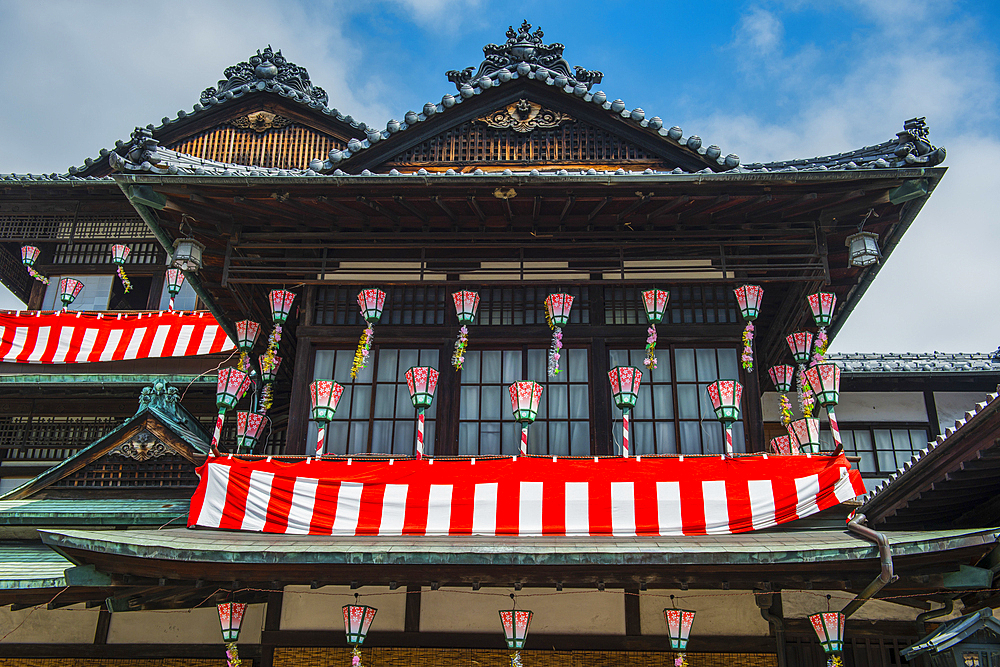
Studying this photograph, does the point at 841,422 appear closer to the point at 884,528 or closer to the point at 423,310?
the point at 884,528

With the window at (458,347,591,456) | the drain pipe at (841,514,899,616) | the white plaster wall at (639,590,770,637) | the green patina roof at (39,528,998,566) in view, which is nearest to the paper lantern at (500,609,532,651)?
the green patina roof at (39,528,998,566)

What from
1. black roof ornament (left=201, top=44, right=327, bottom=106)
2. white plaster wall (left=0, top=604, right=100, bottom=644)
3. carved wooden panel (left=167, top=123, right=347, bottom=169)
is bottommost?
white plaster wall (left=0, top=604, right=100, bottom=644)

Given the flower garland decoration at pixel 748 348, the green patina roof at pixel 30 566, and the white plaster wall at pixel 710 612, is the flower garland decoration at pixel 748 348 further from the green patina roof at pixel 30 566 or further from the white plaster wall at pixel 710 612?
the green patina roof at pixel 30 566

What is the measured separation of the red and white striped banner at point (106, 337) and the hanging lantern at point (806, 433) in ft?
38.6

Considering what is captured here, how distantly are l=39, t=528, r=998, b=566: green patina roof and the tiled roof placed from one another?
8303 mm

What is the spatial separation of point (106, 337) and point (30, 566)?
8.24m

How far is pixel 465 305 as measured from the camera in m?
11.1

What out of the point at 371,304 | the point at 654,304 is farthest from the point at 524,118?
the point at 371,304

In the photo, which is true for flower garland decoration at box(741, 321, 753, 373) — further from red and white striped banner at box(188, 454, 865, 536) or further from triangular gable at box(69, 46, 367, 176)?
triangular gable at box(69, 46, 367, 176)

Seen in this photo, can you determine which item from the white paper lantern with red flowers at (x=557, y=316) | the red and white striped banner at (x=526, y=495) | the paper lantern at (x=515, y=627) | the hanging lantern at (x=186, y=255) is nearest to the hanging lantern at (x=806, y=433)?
the red and white striped banner at (x=526, y=495)

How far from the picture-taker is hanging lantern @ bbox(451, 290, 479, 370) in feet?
36.0

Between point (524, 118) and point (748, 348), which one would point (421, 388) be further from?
point (524, 118)

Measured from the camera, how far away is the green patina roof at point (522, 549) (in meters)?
7.87

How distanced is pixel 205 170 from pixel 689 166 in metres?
7.64
